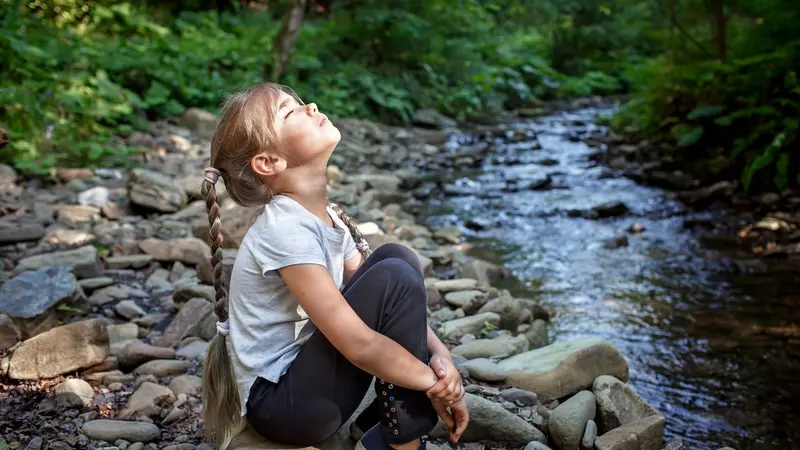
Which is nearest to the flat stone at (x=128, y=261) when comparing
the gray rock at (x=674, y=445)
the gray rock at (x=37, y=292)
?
the gray rock at (x=37, y=292)

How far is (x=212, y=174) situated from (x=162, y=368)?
1.17 metres

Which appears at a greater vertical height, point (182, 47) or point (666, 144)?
point (182, 47)

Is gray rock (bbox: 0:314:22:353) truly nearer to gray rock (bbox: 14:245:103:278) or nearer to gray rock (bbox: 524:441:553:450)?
gray rock (bbox: 14:245:103:278)

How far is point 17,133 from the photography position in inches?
215

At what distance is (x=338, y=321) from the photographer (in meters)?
1.82

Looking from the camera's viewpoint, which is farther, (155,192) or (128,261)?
(155,192)

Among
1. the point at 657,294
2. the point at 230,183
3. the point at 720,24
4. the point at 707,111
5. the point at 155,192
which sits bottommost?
the point at 657,294

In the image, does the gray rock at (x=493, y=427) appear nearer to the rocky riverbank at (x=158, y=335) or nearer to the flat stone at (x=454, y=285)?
the rocky riverbank at (x=158, y=335)

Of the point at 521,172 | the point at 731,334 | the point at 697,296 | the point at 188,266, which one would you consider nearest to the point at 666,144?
the point at 521,172

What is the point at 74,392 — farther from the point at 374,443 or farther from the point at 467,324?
the point at 467,324

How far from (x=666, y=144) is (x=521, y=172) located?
1933 mm

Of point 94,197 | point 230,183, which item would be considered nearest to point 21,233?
point 94,197

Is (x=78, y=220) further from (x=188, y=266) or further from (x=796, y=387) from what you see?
(x=796, y=387)

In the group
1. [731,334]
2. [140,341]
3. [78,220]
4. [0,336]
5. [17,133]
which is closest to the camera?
[0,336]
